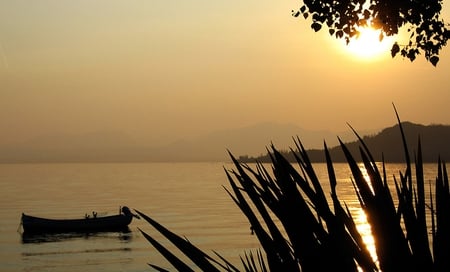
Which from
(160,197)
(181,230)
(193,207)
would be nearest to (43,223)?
(181,230)

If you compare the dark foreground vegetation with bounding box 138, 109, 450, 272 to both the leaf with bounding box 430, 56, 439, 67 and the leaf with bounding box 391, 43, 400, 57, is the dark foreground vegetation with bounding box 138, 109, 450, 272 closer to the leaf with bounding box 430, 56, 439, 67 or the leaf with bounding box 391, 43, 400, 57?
the leaf with bounding box 391, 43, 400, 57

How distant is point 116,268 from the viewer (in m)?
53.8

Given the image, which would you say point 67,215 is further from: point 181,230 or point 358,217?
point 358,217

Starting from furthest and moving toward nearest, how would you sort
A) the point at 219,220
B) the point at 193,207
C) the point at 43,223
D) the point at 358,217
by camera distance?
the point at 193,207 < the point at 358,217 < the point at 219,220 < the point at 43,223

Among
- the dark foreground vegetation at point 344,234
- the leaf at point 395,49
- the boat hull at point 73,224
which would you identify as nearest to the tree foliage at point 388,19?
the leaf at point 395,49

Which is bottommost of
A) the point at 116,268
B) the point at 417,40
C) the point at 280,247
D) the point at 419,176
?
the point at 116,268

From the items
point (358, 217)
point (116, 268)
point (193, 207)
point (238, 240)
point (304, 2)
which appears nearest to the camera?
point (304, 2)

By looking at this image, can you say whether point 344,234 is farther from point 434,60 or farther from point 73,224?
point 73,224

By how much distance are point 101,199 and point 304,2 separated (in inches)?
5100

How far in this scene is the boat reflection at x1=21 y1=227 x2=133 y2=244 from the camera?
73.7 m

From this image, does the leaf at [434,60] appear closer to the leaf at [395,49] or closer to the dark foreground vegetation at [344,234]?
the leaf at [395,49]

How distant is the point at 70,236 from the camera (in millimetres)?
77375

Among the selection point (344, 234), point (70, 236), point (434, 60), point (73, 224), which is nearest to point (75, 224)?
point (73, 224)

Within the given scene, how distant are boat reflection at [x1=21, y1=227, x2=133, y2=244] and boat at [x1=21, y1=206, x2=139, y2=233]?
18.0 inches
